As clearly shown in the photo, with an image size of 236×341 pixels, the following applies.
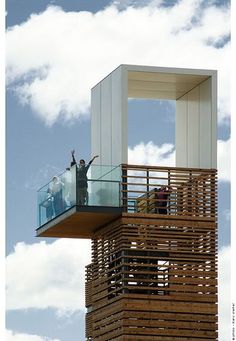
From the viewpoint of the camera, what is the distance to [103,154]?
5694cm

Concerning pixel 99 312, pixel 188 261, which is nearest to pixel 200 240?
pixel 188 261

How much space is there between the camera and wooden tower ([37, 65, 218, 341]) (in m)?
53.6

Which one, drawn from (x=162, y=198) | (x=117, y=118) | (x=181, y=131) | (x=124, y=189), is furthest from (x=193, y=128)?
(x=124, y=189)

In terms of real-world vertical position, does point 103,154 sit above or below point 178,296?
above

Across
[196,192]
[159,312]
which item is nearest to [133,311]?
[159,312]

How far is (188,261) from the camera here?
54.5 meters

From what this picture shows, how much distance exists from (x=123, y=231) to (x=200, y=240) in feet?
8.70

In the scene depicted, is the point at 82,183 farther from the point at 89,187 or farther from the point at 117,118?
the point at 117,118

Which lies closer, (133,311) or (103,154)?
(133,311)

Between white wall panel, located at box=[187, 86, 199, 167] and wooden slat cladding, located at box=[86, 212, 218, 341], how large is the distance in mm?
2765

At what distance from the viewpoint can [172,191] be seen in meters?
54.8

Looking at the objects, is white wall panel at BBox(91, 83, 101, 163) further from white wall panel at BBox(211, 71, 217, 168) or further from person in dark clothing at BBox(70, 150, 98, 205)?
white wall panel at BBox(211, 71, 217, 168)

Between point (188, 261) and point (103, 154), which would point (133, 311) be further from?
point (103, 154)

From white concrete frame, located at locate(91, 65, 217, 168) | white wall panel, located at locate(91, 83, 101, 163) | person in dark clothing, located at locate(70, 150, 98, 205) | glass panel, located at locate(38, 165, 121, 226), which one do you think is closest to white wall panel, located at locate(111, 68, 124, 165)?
white concrete frame, located at locate(91, 65, 217, 168)
